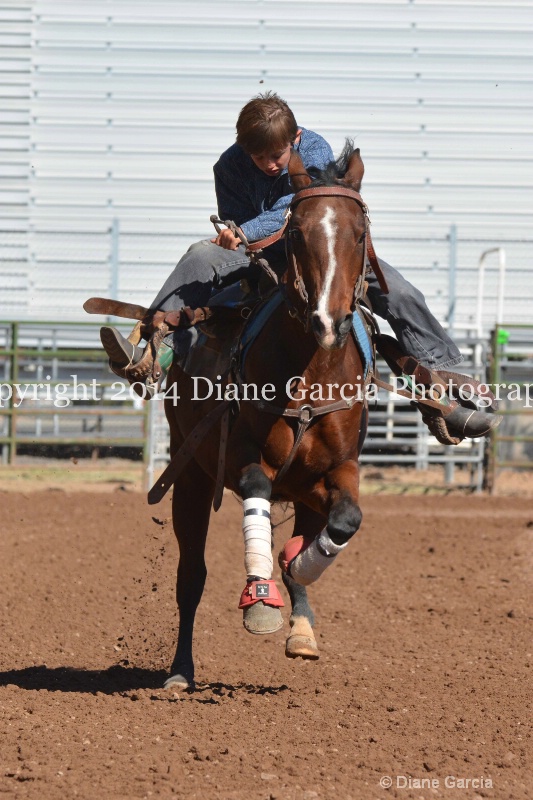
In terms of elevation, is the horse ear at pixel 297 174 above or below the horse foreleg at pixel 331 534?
above

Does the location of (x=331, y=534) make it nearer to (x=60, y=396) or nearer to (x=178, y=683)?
(x=178, y=683)

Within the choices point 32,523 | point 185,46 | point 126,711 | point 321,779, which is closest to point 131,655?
point 126,711

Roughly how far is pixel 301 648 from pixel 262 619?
0.69 meters

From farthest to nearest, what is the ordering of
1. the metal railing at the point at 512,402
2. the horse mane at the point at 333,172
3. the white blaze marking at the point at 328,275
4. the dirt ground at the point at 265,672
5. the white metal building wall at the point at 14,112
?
the white metal building wall at the point at 14,112, the metal railing at the point at 512,402, the horse mane at the point at 333,172, the white blaze marking at the point at 328,275, the dirt ground at the point at 265,672

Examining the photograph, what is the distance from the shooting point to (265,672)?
573cm

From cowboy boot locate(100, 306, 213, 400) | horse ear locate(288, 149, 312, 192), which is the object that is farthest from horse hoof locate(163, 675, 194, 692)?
horse ear locate(288, 149, 312, 192)

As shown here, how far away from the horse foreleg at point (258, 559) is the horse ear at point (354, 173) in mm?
1153

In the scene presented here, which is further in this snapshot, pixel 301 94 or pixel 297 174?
pixel 301 94

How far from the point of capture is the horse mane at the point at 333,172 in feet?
14.4

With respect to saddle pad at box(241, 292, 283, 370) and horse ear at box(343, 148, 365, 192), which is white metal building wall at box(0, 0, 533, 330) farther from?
horse ear at box(343, 148, 365, 192)

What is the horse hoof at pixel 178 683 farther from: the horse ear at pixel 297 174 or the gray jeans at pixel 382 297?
the horse ear at pixel 297 174

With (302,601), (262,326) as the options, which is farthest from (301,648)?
(262,326)

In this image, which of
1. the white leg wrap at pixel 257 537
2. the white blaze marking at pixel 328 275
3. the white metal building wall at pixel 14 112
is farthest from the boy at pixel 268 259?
the white metal building wall at pixel 14 112

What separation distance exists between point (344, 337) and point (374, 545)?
5899 mm
